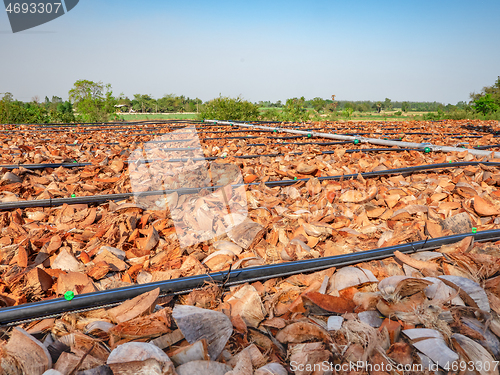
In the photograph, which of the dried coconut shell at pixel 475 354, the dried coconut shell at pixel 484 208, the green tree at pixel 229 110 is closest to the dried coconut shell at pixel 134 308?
the dried coconut shell at pixel 475 354

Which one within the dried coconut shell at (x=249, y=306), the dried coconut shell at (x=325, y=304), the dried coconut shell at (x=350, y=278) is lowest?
the dried coconut shell at (x=249, y=306)

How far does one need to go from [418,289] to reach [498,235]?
1.02m

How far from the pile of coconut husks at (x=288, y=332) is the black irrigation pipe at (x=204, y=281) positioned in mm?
35

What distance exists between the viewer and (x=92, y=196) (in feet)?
8.86

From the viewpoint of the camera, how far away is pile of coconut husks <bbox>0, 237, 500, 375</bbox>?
3.24ft

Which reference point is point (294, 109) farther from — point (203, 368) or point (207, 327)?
point (203, 368)

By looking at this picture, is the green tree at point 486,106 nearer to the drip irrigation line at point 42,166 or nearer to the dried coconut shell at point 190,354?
the drip irrigation line at point 42,166

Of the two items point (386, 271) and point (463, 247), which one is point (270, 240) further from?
Result: point (463, 247)

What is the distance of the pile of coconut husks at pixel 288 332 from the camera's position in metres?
0.99

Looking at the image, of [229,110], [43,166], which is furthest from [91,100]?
[43,166]

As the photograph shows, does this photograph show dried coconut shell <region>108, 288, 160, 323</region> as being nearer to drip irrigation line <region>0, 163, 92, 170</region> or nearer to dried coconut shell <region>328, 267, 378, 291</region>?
dried coconut shell <region>328, 267, 378, 291</region>

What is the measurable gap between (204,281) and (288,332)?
0.47 meters

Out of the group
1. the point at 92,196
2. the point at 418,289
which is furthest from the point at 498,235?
the point at 92,196

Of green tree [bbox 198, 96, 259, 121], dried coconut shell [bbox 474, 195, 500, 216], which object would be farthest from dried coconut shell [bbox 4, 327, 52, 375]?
green tree [bbox 198, 96, 259, 121]
